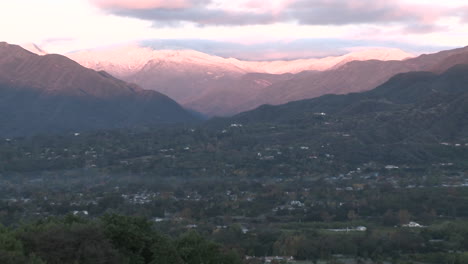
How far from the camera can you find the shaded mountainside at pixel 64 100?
109m

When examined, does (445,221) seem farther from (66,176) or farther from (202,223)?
(66,176)

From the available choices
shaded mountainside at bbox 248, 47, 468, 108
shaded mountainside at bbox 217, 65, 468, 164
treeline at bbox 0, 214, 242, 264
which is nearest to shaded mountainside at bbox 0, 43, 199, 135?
shaded mountainside at bbox 217, 65, 468, 164

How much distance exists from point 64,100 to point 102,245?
9090 cm

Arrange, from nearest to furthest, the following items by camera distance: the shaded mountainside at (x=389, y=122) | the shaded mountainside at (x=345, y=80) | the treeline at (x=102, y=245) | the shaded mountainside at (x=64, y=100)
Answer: the treeline at (x=102, y=245), the shaded mountainside at (x=389, y=122), the shaded mountainside at (x=64, y=100), the shaded mountainside at (x=345, y=80)

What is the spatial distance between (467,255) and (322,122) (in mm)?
51653

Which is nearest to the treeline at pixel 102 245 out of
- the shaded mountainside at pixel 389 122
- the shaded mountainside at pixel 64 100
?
the shaded mountainside at pixel 389 122

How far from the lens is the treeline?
85.5ft

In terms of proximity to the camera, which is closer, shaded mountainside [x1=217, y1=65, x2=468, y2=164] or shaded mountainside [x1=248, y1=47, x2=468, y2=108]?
shaded mountainside [x1=217, y1=65, x2=468, y2=164]

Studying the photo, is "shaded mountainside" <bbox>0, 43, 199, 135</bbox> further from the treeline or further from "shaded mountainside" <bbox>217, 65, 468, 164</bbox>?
the treeline

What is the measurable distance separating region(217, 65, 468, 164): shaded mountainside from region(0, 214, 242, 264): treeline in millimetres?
44851

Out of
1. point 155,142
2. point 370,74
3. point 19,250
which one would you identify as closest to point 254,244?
point 19,250

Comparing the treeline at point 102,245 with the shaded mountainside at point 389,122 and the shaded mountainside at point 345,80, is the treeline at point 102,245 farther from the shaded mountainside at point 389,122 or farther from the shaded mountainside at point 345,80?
the shaded mountainside at point 345,80

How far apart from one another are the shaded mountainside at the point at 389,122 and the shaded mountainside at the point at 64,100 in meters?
19.2

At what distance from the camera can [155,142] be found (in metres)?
85.8
